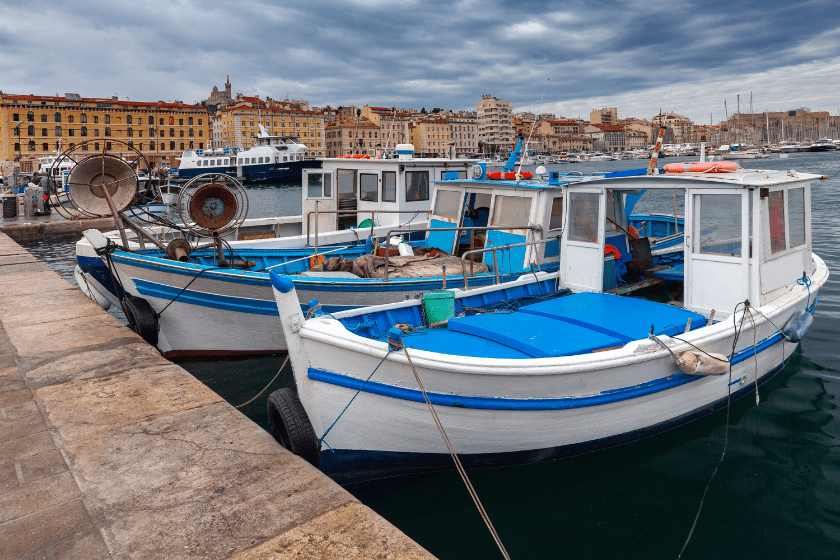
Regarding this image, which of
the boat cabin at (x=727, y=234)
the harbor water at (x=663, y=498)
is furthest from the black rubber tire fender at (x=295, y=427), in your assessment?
the boat cabin at (x=727, y=234)

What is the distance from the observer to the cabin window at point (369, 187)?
39.3ft

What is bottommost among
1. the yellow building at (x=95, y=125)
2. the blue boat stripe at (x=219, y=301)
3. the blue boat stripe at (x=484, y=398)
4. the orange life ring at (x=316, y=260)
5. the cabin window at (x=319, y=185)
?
the blue boat stripe at (x=484, y=398)

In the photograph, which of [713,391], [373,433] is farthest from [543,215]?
[373,433]

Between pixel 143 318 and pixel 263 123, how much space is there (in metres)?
115

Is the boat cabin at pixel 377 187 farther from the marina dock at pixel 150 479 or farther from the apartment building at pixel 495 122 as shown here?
the apartment building at pixel 495 122

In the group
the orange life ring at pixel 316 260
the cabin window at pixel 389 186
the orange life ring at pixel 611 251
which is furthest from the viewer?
the cabin window at pixel 389 186

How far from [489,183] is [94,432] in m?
6.47

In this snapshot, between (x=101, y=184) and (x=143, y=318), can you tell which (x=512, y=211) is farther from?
(x=101, y=184)

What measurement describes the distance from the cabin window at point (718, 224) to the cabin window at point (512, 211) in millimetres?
2864

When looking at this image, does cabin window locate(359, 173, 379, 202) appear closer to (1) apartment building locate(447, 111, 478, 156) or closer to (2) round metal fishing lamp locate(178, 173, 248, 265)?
(2) round metal fishing lamp locate(178, 173, 248, 265)

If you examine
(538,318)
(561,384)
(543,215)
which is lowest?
(561,384)

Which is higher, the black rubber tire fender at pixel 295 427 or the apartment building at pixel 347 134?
the apartment building at pixel 347 134

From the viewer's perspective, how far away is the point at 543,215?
851 cm

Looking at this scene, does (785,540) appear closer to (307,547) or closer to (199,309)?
(307,547)
